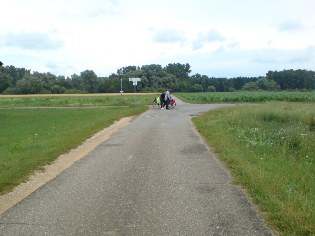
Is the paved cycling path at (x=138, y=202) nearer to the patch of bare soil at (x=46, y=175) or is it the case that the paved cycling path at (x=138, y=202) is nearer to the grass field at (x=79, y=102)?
the patch of bare soil at (x=46, y=175)

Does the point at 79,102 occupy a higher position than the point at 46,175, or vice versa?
the point at 46,175

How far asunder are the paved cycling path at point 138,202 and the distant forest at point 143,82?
360ft

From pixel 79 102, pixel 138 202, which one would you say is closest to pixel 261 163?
→ pixel 138 202

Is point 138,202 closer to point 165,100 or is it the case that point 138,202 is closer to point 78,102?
point 165,100

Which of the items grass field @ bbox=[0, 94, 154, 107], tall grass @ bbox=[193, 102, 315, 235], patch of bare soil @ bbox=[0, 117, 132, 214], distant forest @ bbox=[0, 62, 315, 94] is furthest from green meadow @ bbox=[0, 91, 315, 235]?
distant forest @ bbox=[0, 62, 315, 94]

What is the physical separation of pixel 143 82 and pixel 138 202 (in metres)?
118

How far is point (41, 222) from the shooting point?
5.73 m

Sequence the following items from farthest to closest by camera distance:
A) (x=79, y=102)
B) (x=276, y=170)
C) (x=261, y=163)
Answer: (x=79, y=102) < (x=261, y=163) < (x=276, y=170)

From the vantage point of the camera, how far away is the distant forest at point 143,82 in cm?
11886

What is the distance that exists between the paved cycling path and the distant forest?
110 meters

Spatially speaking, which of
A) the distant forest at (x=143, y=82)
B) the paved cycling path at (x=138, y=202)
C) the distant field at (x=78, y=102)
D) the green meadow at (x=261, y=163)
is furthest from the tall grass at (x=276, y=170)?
the distant forest at (x=143, y=82)

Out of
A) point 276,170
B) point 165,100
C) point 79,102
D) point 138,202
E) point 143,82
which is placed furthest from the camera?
point 143,82

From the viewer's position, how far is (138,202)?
263 inches

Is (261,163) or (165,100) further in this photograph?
(165,100)
